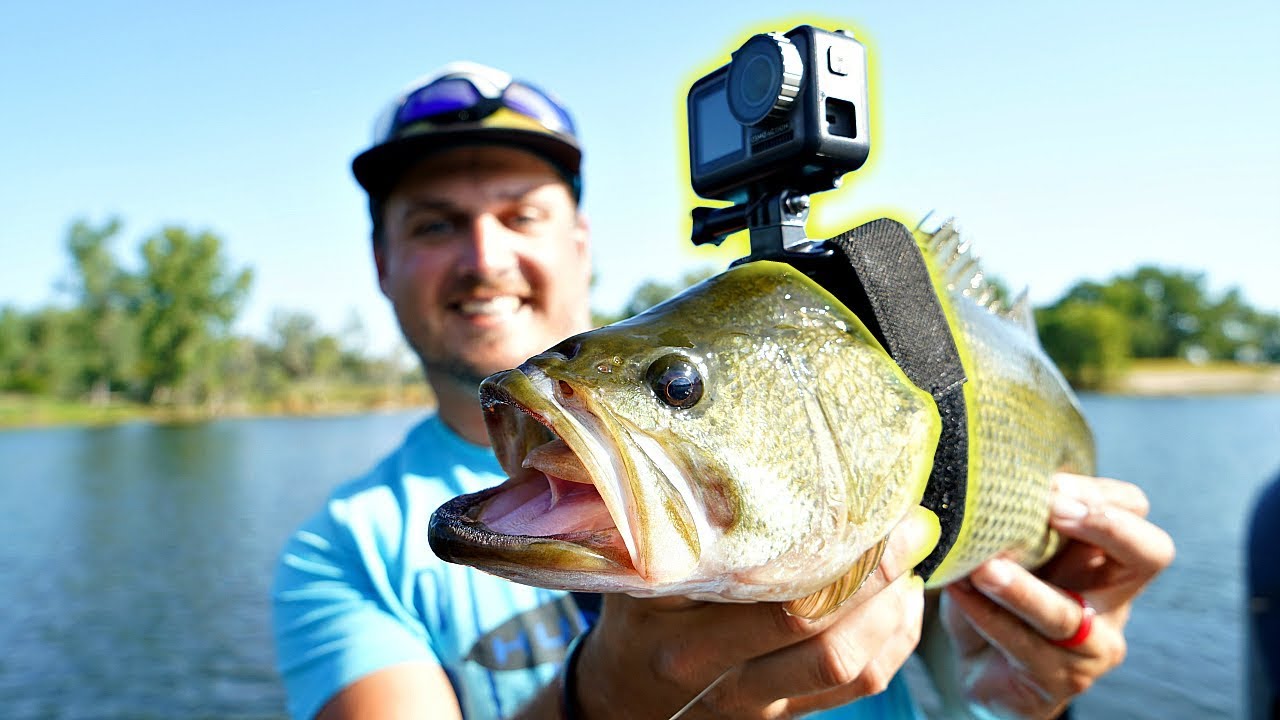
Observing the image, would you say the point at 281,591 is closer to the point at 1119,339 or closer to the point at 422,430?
the point at 422,430

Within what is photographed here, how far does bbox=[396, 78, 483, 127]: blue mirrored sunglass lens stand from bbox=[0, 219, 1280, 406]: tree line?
64216 mm

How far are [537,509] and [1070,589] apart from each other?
168cm

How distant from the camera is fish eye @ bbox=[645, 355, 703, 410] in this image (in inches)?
45.0

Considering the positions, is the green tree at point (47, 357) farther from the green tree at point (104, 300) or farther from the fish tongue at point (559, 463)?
the fish tongue at point (559, 463)

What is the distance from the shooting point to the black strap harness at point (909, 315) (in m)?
1.33

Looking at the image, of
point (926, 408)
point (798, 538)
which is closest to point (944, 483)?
point (926, 408)

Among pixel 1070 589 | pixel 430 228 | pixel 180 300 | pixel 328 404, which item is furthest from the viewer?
pixel 328 404

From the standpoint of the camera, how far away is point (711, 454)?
114 cm

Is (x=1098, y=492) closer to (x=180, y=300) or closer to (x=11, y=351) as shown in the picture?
(x=180, y=300)

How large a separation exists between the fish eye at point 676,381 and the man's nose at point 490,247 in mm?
1441

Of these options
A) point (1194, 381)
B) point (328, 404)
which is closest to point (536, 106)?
point (328, 404)

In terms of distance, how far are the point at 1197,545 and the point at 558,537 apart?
17333 millimetres

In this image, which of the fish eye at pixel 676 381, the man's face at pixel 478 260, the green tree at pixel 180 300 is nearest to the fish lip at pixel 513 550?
the fish eye at pixel 676 381

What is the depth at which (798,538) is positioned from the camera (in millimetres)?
1165
